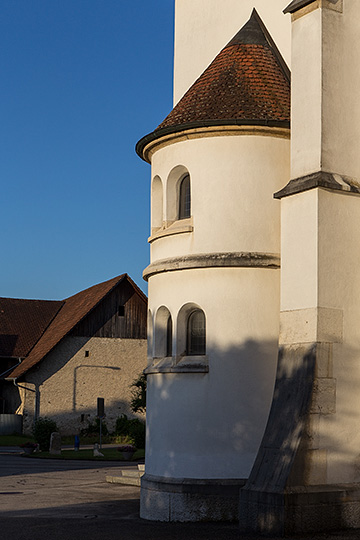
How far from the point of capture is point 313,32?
44.1 feet

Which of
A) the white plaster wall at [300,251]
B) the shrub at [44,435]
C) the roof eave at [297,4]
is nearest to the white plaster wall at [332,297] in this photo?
the white plaster wall at [300,251]

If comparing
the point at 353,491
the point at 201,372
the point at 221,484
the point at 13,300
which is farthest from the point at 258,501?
the point at 13,300

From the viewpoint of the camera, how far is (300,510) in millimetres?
11656

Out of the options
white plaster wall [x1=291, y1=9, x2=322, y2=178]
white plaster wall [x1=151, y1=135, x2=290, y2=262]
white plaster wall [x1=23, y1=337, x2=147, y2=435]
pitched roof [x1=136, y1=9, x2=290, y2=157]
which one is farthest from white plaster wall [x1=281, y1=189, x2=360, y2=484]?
white plaster wall [x1=23, y1=337, x2=147, y2=435]

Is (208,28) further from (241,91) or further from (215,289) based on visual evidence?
(215,289)

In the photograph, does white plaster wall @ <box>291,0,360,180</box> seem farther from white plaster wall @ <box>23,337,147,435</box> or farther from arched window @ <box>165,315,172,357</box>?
white plaster wall @ <box>23,337,147,435</box>

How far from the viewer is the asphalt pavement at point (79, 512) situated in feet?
42.4

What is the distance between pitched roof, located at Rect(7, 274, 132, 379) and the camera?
47.0m

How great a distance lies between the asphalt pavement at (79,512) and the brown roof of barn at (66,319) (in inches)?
711

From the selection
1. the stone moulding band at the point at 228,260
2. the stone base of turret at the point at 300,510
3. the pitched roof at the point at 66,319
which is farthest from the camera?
the pitched roof at the point at 66,319

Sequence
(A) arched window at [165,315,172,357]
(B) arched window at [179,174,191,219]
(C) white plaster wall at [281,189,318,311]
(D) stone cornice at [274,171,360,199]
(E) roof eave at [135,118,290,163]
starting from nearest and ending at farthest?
(C) white plaster wall at [281,189,318,311], (D) stone cornice at [274,171,360,199], (E) roof eave at [135,118,290,163], (A) arched window at [165,315,172,357], (B) arched window at [179,174,191,219]

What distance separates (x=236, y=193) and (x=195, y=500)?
5797mm

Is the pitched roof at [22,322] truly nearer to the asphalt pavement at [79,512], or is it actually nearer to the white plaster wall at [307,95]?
the asphalt pavement at [79,512]

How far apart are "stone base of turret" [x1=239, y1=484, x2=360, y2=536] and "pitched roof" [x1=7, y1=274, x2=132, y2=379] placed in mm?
34916
